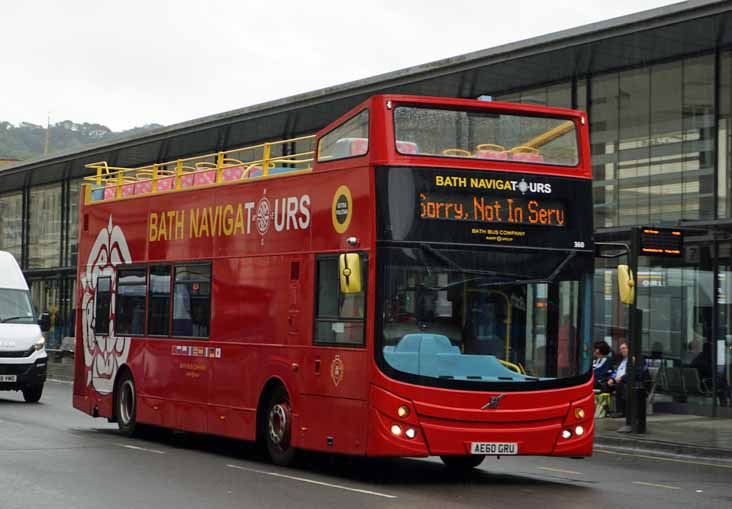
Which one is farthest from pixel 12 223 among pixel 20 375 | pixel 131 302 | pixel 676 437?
pixel 676 437

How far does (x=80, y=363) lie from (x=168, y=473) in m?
6.87

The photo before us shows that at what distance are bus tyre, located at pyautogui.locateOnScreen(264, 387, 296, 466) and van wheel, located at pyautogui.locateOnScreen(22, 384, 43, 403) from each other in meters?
12.1

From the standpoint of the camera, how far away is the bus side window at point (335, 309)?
1308 centimetres

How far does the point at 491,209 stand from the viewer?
13219mm

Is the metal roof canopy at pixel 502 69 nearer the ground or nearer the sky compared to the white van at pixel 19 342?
nearer the sky

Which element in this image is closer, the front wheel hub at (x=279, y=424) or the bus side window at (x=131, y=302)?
the front wheel hub at (x=279, y=424)

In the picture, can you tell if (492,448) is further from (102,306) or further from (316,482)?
(102,306)

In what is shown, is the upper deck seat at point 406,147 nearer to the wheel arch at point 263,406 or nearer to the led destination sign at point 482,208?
the led destination sign at point 482,208

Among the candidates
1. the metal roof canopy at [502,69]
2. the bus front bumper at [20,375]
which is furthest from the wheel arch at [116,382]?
the metal roof canopy at [502,69]

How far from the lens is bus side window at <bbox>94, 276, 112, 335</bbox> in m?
19.5

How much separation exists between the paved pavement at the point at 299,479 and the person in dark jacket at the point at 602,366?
5.69m

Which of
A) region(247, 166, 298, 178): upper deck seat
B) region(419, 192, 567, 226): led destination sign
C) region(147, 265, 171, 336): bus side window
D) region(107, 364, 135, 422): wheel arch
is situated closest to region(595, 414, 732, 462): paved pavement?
region(419, 192, 567, 226): led destination sign

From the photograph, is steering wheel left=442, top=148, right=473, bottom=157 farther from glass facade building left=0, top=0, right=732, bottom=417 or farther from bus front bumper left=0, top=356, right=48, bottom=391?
bus front bumper left=0, top=356, right=48, bottom=391

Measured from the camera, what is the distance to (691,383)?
25906mm
